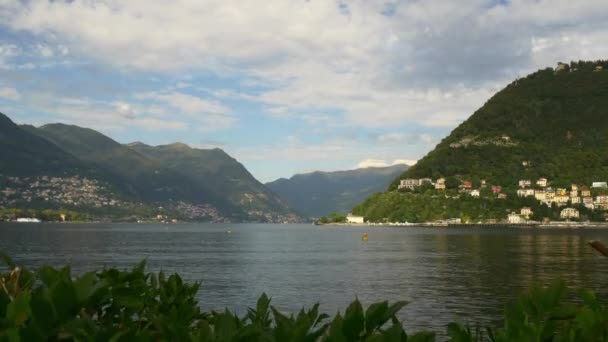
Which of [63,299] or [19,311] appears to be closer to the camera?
[19,311]

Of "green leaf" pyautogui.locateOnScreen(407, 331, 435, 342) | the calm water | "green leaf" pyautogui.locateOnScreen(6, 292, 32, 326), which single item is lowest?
the calm water

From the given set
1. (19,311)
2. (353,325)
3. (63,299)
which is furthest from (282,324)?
(19,311)

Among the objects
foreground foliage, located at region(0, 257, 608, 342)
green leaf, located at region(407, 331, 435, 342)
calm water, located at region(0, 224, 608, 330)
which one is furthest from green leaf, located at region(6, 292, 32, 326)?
calm water, located at region(0, 224, 608, 330)

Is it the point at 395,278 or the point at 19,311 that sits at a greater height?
the point at 19,311

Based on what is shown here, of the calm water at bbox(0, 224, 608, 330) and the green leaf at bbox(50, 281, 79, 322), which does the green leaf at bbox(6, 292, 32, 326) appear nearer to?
the green leaf at bbox(50, 281, 79, 322)

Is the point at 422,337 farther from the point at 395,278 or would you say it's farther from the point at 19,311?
the point at 395,278

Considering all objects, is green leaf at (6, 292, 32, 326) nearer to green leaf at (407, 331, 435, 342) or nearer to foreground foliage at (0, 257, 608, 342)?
foreground foliage at (0, 257, 608, 342)

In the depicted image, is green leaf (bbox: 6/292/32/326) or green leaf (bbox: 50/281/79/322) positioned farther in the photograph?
green leaf (bbox: 50/281/79/322)

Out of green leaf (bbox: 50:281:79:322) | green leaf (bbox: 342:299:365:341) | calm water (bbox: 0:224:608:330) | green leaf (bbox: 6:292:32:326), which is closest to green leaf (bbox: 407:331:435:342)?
green leaf (bbox: 342:299:365:341)

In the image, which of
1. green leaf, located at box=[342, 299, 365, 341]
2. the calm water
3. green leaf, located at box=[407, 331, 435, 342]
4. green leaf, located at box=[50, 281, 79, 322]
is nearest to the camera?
green leaf, located at box=[407, 331, 435, 342]

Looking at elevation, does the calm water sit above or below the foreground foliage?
below

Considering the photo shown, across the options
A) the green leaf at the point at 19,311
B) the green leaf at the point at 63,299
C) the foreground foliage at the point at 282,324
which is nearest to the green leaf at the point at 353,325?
the foreground foliage at the point at 282,324

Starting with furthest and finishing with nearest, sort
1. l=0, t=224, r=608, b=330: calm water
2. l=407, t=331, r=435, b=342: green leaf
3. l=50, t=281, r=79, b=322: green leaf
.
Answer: l=0, t=224, r=608, b=330: calm water, l=50, t=281, r=79, b=322: green leaf, l=407, t=331, r=435, b=342: green leaf

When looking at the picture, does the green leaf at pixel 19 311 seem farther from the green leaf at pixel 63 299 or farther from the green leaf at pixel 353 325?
the green leaf at pixel 353 325
